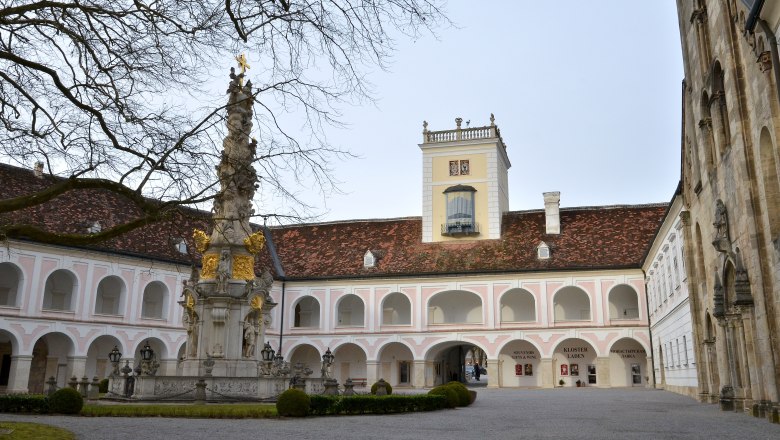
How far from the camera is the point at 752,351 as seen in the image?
14.7 meters

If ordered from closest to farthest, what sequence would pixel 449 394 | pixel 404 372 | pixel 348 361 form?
pixel 449 394 → pixel 404 372 → pixel 348 361

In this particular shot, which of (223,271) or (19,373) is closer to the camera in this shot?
(223,271)

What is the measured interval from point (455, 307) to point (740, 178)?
32.4 meters

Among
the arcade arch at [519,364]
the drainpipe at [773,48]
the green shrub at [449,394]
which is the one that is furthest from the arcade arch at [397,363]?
the drainpipe at [773,48]

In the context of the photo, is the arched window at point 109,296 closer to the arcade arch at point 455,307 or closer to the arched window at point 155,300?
the arched window at point 155,300

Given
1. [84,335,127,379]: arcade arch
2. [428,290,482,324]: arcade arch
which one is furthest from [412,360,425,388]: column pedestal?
[84,335,127,379]: arcade arch

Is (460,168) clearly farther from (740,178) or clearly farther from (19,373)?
(740,178)

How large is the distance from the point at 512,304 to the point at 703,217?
2556 centimetres

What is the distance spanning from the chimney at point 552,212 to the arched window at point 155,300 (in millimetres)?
24717

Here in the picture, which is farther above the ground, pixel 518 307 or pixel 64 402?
pixel 518 307

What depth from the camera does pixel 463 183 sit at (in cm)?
4738

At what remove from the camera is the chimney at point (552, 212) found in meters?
45.3

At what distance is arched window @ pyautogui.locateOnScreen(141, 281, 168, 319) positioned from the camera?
131ft

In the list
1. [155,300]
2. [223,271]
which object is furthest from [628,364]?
[223,271]
